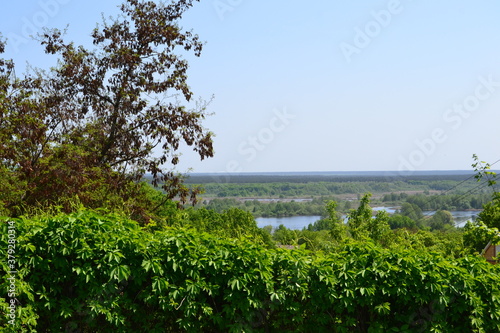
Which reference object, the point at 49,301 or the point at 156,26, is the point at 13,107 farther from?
the point at 49,301

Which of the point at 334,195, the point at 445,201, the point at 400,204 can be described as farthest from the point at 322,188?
the point at 445,201

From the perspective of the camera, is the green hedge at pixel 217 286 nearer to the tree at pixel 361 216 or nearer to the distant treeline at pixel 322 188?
the tree at pixel 361 216

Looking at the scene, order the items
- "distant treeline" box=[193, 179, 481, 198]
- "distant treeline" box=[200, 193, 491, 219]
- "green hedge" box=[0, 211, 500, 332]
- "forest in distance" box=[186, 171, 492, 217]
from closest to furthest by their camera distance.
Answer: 1. "green hedge" box=[0, 211, 500, 332]
2. "distant treeline" box=[200, 193, 491, 219]
3. "forest in distance" box=[186, 171, 492, 217]
4. "distant treeline" box=[193, 179, 481, 198]

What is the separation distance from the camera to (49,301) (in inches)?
183

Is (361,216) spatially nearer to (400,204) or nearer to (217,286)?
(217,286)

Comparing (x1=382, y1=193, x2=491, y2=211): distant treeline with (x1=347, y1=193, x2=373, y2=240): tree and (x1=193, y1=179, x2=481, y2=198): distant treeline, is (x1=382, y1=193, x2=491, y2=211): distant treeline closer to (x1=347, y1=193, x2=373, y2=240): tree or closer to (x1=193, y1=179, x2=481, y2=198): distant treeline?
(x1=193, y1=179, x2=481, y2=198): distant treeline

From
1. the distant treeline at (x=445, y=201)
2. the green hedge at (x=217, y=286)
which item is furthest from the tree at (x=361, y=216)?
the distant treeline at (x=445, y=201)

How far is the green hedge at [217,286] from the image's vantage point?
4.60 m

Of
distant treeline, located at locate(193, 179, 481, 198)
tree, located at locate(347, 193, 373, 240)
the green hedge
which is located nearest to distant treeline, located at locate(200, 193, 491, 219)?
distant treeline, located at locate(193, 179, 481, 198)

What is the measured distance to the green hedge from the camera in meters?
4.60

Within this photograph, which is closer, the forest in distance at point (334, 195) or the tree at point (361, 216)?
the tree at point (361, 216)

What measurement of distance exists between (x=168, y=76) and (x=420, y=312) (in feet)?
25.8

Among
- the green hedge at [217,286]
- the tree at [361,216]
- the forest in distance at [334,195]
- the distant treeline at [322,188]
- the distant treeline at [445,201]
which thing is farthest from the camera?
the distant treeline at [322,188]

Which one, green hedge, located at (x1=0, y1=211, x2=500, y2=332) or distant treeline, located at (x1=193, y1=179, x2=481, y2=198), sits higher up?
green hedge, located at (x1=0, y1=211, x2=500, y2=332)
